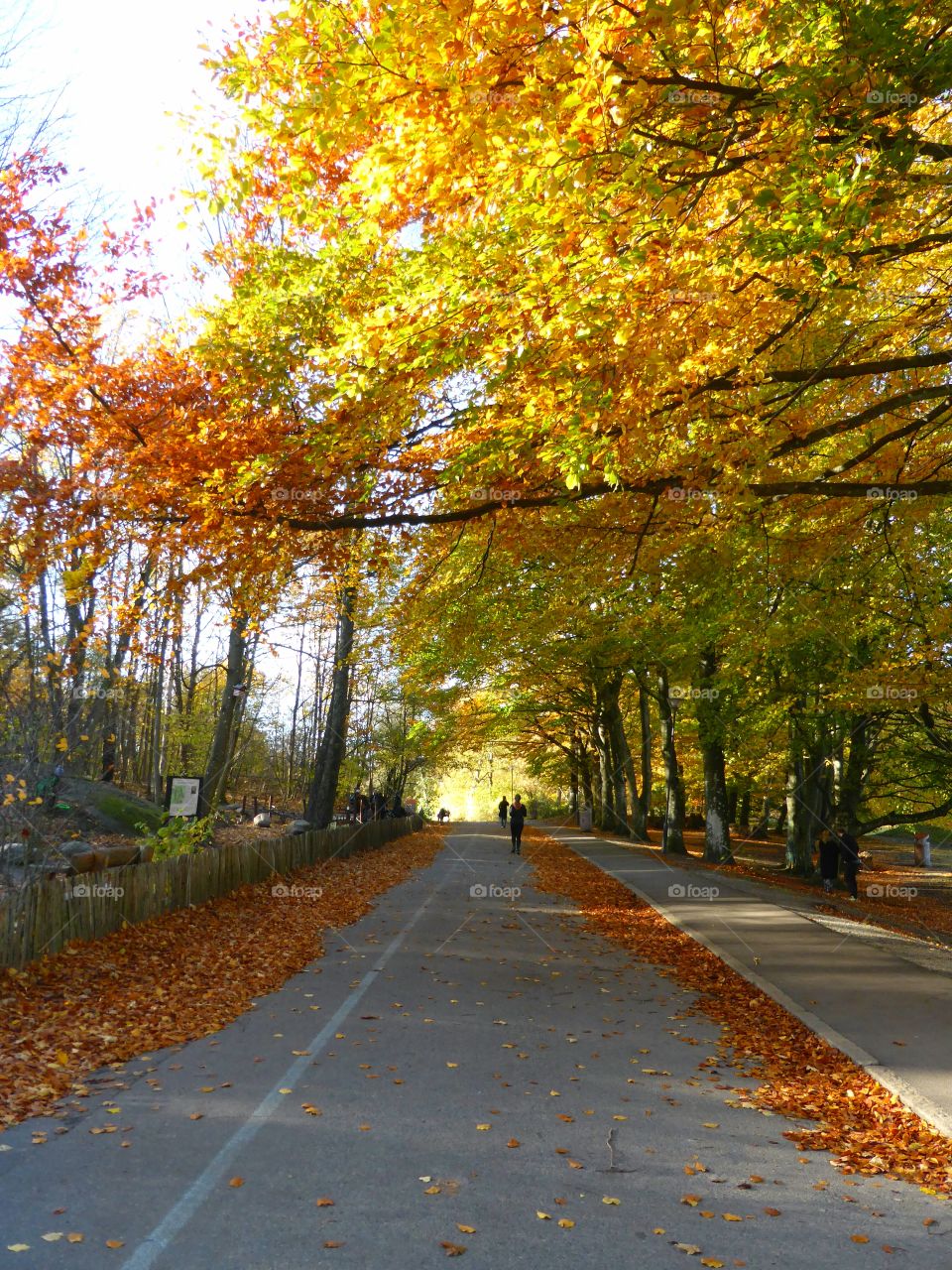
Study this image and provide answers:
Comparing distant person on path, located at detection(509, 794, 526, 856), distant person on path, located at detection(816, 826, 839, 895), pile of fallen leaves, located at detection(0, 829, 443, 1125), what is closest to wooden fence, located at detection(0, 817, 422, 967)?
pile of fallen leaves, located at detection(0, 829, 443, 1125)

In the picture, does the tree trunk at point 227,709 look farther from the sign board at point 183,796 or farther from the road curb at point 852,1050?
the road curb at point 852,1050

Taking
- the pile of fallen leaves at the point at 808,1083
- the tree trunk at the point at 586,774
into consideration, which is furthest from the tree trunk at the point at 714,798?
the tree trunk at the point at 586,774

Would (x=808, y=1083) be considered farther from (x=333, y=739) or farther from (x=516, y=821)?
(x=516, y=821)

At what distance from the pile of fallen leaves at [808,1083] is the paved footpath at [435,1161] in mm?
222

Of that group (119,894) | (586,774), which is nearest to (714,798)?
(119,894)

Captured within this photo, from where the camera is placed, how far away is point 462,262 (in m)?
7.22

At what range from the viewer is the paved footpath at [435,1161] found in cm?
412

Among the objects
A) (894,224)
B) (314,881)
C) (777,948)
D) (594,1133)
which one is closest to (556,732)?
(314,881)

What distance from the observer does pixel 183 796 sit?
53.8 ft

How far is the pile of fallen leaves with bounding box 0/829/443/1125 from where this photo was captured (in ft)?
22.3

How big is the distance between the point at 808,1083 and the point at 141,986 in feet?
20.8

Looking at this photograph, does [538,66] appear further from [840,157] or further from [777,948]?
[777,948]

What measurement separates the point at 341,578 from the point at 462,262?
6635 mm

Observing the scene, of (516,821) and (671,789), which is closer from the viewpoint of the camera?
(671,789)
